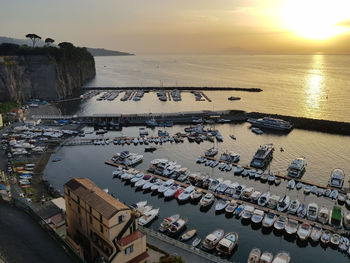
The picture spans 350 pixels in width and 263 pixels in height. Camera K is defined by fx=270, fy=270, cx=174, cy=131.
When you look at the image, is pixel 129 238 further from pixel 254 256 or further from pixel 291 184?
pixel 291 184

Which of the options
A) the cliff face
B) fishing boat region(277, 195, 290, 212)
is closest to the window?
fishing boat region(277, 195, 290, 212)

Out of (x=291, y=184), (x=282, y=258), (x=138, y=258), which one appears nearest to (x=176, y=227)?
(x=282, y=258)

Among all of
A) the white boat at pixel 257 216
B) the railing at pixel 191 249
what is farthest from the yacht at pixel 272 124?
the railing at pixel 191 249

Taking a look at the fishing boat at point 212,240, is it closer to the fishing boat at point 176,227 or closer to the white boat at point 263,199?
the fishing boat at point 176,227

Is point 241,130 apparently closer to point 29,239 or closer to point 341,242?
point 341,242

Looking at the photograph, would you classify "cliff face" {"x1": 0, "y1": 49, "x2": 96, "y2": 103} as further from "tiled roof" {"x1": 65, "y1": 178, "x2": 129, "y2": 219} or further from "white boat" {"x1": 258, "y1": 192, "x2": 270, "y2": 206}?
"white boat" {"x1": 258, "y1": 192, "x2": 270, "y2": 206}

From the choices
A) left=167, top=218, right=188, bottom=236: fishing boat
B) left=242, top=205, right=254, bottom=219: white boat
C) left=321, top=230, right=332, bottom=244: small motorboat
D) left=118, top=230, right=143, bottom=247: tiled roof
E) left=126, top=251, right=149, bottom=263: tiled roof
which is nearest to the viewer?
left=118, top=230, right=143, bottom=247: tiled roof

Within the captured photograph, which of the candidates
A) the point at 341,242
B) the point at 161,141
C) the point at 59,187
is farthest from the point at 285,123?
the point at 59,187
